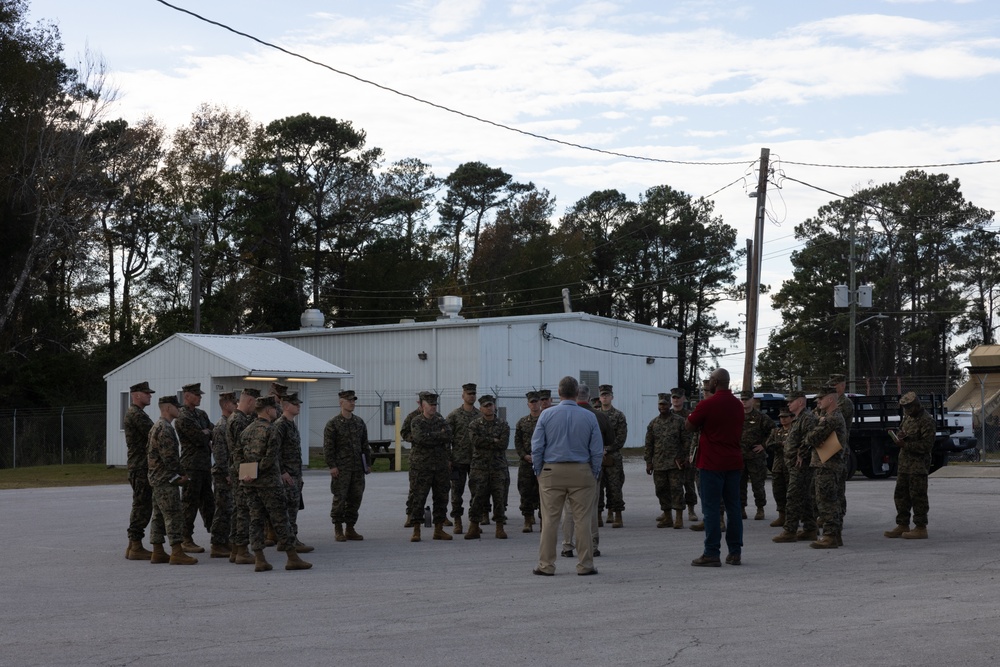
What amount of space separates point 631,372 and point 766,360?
2566 cm

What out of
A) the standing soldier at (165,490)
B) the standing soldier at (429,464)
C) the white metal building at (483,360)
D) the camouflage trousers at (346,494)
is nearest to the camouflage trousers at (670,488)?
the standing soldier at (429,464)

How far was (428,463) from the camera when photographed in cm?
1498

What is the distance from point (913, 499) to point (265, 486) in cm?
798

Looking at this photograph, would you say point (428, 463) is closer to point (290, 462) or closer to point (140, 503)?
point (290, 462)

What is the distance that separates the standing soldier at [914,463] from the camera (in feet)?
47.0

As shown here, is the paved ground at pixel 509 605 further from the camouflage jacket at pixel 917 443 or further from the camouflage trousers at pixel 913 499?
the camouflage jacket at pixel 917 443

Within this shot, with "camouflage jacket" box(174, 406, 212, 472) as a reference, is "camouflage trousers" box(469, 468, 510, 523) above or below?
below

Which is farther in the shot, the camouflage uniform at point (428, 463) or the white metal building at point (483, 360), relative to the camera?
the white metal building at point (483, 360)

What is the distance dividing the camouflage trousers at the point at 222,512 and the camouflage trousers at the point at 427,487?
2396 mm

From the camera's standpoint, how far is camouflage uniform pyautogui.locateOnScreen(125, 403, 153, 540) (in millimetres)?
13125

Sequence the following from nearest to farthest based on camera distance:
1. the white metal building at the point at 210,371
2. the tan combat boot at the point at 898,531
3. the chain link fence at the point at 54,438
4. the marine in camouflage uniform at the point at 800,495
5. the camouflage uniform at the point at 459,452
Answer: the marine in camouflage uniform at the point at 800,495 < the tan combat boot at the point at 898,531 < the camouflage uniform at the point at 459,452 < the white metal building at the point at 210,371 < the chain link fence at the point at 54,438

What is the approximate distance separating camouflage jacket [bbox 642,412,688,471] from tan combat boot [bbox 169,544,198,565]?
21.8ft

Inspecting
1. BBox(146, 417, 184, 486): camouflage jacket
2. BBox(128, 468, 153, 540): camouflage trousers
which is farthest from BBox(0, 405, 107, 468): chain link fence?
BBox(146, 417, 184, 486): camouflage jacket

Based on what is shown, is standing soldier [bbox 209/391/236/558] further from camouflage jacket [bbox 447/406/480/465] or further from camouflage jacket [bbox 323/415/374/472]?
camouflage jacket [bbox 447/406/480/465]
